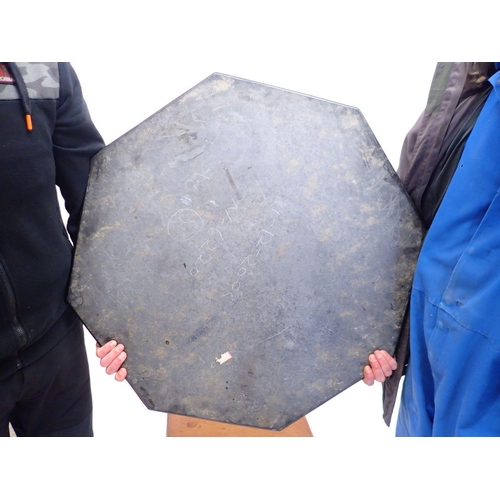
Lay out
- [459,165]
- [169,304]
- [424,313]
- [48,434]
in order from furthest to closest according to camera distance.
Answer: [48,434], [169,304], [424,313], [459,165]

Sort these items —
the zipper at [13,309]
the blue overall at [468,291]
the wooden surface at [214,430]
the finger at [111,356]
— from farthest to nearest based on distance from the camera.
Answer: the wooden surface at [214,430] → the finger at [111,356] → the zipper at [13,309] → the blue overall at [468,291]

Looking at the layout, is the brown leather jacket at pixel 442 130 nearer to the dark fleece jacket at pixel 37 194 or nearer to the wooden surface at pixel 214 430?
the dark fleece jacket at pixel 37 194

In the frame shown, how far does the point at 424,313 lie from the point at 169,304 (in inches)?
27.4

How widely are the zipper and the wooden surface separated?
2.76ft

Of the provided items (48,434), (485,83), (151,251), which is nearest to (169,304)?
(151,251)

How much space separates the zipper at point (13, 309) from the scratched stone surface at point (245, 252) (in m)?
0.15

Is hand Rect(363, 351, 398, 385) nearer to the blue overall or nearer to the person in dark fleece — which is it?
the blue overall

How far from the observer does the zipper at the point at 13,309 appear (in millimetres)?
1047

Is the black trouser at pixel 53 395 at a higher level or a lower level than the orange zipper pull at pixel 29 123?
lower

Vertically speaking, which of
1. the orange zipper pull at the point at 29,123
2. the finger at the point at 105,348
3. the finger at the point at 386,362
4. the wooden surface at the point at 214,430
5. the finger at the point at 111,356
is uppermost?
the orange zipper pull at the point at 29,123

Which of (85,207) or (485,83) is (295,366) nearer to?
(85,207)

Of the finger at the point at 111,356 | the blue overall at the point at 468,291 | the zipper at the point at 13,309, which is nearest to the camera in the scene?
the blue overall at the point at 468,291

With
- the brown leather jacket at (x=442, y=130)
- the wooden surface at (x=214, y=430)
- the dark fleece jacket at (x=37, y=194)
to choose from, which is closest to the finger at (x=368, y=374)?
the brown leather jacket at (x=442, y=130)

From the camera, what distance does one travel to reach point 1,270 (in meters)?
1.04
